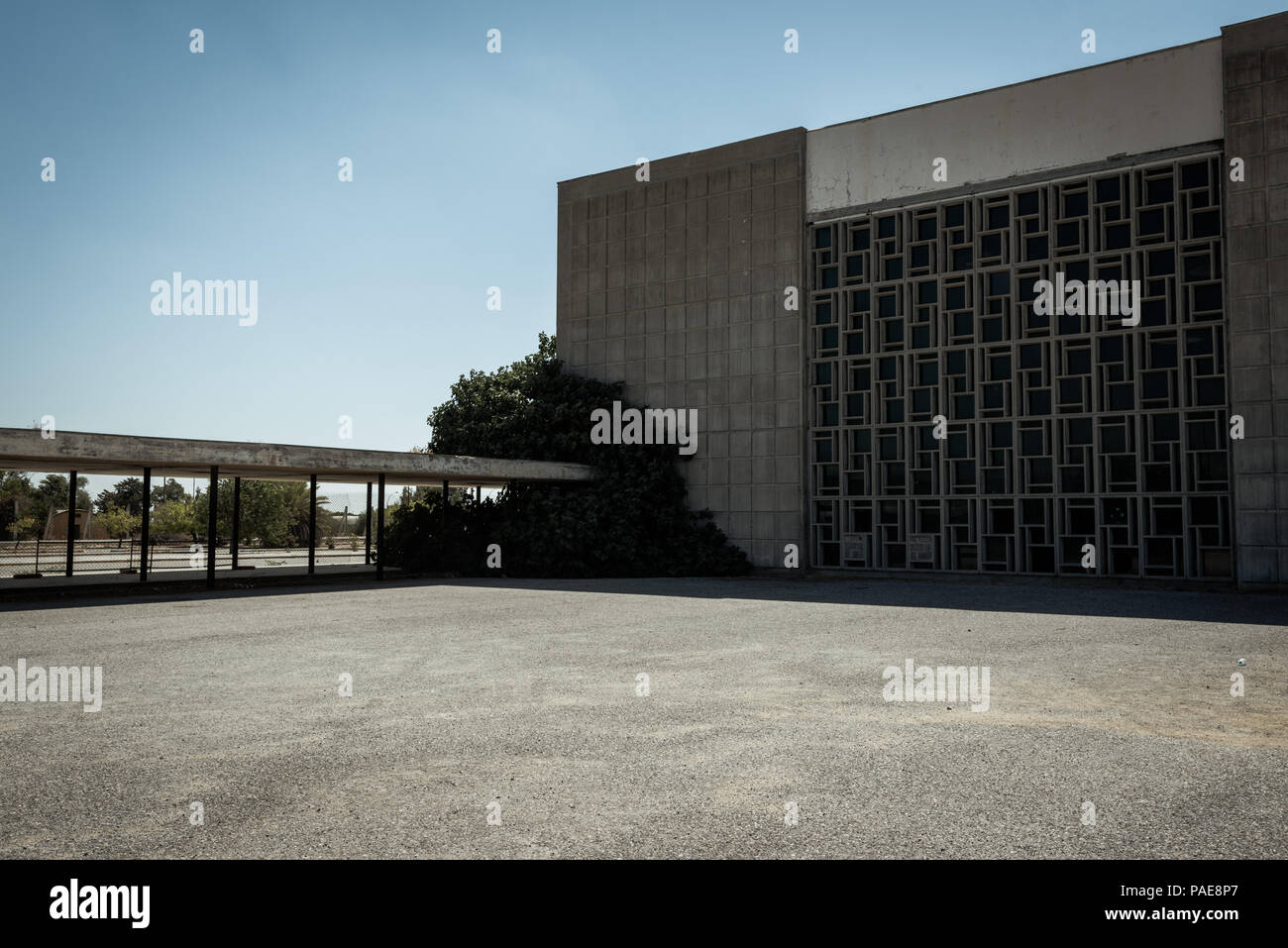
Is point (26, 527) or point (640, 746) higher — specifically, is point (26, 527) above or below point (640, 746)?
above

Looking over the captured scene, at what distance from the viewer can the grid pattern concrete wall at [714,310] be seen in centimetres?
2891

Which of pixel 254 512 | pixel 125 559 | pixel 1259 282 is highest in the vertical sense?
pixel 1259 282

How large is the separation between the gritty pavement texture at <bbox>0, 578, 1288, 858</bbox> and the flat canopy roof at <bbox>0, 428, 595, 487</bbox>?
17.4ft

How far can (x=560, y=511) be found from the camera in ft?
95.2

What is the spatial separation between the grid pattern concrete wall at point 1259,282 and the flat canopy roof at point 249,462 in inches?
704

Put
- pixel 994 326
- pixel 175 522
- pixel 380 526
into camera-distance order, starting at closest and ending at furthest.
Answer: pixel 380 526 < pixel 994 326 < pixel 175 522

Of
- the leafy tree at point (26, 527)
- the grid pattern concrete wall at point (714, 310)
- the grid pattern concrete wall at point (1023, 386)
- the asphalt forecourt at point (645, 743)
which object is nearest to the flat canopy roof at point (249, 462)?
the grid pattern concrete wall at point (714, 310)

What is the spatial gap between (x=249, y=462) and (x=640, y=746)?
17.2m

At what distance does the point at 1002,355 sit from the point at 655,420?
11132 millimetres

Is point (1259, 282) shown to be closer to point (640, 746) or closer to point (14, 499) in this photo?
point (640, 746)

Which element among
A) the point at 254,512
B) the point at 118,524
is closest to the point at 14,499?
the point at 118,524
